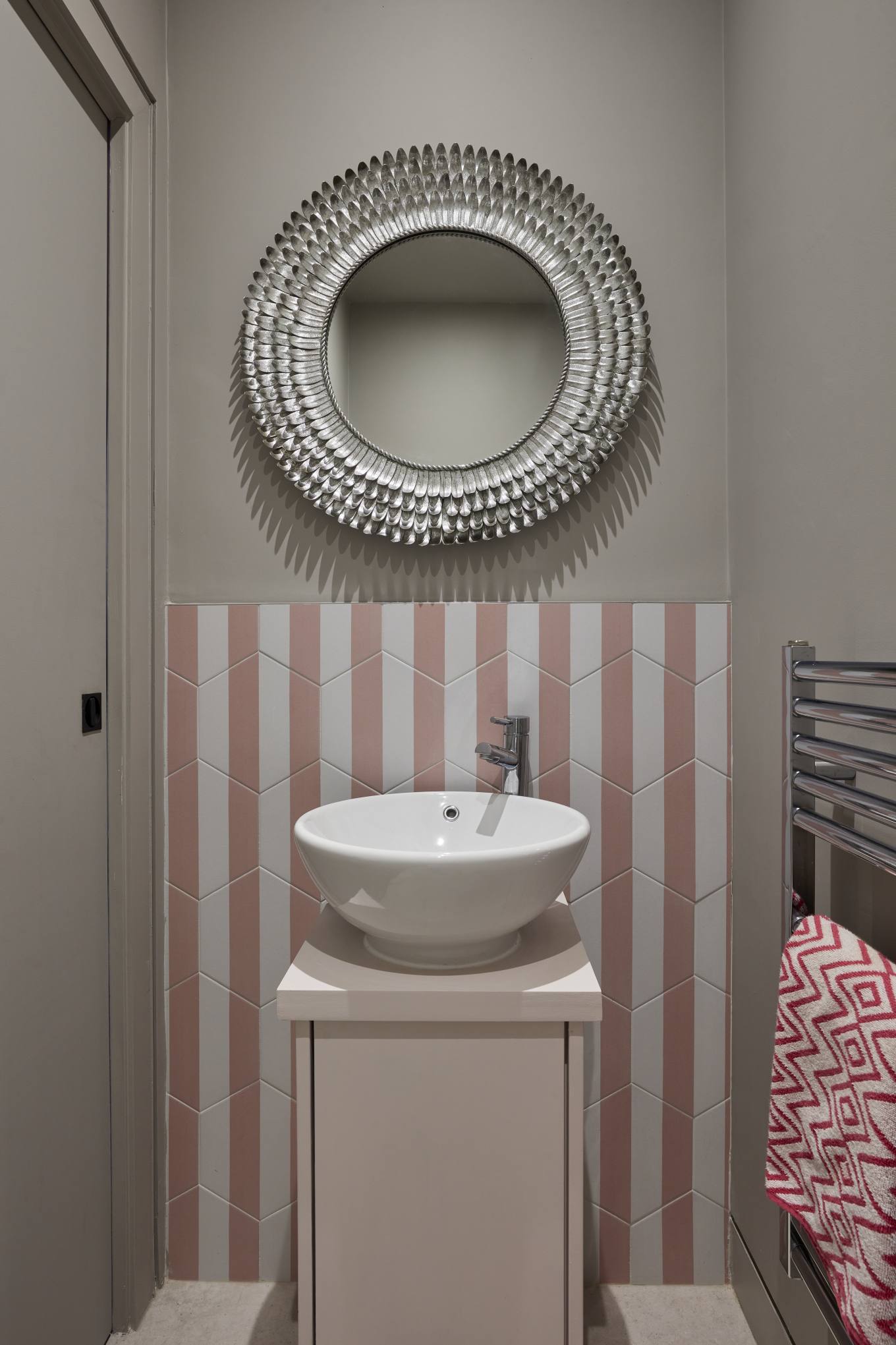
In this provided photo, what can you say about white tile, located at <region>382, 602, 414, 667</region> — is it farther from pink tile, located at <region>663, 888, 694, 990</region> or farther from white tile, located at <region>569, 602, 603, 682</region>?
pink tile, located at <region>663, 888, 694, 990</region>

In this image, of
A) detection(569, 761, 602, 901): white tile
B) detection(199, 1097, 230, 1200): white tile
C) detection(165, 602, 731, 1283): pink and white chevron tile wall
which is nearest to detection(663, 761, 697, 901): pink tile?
detection(165, 602, 731, 1283): pink and white chevron tile wall

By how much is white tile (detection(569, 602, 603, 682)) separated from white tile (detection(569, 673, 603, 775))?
0.7 inches

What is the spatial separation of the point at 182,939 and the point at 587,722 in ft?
2.59

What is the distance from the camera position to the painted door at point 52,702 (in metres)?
0.96

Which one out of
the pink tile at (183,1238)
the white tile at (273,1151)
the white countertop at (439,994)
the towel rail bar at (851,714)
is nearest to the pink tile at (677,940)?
the white countertop at (439,994)

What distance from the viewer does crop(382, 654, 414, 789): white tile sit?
136 centimetres

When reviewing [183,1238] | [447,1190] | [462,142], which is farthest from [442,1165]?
[462,142]

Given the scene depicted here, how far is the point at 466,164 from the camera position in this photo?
1.32 metres

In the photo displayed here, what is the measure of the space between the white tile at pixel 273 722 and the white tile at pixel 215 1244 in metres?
0.73

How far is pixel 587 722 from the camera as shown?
4.46 ft

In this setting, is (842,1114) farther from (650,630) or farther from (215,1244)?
(215,1244)

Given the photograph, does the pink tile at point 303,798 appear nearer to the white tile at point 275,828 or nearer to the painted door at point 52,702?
the white tile at point 275,828

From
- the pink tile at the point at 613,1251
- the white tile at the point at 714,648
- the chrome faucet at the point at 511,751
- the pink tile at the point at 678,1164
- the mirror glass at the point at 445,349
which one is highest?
the mirror glass at the point at 445,349

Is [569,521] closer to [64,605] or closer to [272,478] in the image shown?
[272,478]
